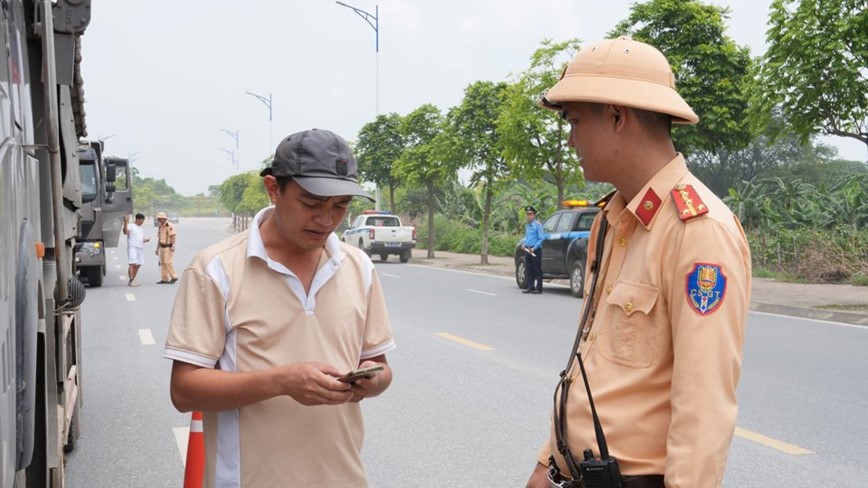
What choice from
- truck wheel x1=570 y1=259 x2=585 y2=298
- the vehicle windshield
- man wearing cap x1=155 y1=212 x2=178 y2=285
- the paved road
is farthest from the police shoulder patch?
man wearing cap x1=155 y1=212 x2=178 y2=285

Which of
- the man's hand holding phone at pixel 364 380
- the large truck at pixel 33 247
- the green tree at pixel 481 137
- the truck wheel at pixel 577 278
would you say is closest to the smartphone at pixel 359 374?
the man's hand holding phone at pixel 364 380

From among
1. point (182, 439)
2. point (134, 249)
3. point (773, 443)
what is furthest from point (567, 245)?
point (182, 439)

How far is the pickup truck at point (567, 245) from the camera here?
682 inches

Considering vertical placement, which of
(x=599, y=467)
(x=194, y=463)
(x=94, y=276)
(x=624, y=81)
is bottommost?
(x=94, y=276)

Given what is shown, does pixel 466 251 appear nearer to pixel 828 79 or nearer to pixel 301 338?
pixel 828 79

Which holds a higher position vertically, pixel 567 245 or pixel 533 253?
pixel 567 245

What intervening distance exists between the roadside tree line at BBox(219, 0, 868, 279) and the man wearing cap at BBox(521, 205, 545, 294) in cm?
320

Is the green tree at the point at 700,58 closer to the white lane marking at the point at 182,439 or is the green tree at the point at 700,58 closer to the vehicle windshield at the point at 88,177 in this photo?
the vehicle windshield at the point at 88,177

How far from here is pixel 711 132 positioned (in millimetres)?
18703

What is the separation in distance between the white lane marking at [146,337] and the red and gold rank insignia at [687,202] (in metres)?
9.78

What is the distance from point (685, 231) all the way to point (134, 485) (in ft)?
14.2

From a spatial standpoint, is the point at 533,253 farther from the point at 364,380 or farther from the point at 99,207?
the point at 364,380

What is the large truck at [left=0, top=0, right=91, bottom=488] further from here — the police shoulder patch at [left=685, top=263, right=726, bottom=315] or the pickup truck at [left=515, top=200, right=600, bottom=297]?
the pickup truck at [left=515, top=200, right=600, bottom=297]

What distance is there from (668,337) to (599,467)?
0.33 meters
